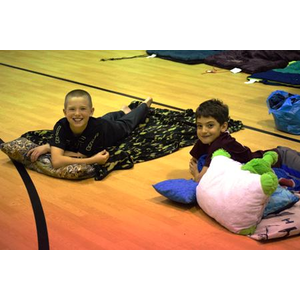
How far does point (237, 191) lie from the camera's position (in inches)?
103

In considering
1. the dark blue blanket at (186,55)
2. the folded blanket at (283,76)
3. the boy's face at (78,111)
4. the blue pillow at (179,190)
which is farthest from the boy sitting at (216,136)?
the dark blue blanket at (186,55)

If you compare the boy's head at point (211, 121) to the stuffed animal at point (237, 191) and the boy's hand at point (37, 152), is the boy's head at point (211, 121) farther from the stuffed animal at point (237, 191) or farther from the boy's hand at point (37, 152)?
the boy's hand at point (37, 152)

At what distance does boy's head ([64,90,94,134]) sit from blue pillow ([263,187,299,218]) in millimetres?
1272

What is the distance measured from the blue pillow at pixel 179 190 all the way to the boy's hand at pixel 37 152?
33.8 inches

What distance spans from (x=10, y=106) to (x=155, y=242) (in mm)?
2776

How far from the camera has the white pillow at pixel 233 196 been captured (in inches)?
102

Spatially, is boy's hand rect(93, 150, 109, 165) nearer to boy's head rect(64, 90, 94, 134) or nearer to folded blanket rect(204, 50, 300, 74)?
boy's head rect(64, 90, 94, 134)

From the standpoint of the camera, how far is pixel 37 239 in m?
2.61

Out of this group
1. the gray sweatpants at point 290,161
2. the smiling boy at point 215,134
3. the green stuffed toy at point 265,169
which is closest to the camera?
the green stuffed toy at point 265,169

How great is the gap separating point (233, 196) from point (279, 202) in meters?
0.27

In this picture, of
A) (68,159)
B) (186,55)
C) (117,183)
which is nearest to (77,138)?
(68,159)

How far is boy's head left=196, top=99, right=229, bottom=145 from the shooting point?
3.07 meters

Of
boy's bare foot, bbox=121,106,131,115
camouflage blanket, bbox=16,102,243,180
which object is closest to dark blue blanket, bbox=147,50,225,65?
camouflage blanket, bbox=16,102,243,180

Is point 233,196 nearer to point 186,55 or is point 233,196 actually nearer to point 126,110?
point 126,110
